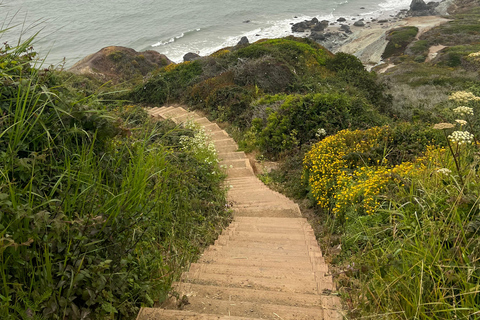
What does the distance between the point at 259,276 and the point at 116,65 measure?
985 inches

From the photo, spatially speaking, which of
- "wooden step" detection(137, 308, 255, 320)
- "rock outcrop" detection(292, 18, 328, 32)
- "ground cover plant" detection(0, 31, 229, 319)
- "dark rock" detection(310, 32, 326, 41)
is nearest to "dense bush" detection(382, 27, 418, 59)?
"dark rock" detection(310, 32, 326, 41)

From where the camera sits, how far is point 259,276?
Result: 151 inches

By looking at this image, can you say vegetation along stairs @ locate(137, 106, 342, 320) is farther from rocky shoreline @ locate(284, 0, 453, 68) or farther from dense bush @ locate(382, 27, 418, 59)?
dense bush @ locate(382, 27, 418, 59)

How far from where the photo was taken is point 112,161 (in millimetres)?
3719

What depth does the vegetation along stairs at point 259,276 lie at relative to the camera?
9.89 feet

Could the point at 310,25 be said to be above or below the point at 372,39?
above

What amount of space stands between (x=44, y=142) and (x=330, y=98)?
344 inches

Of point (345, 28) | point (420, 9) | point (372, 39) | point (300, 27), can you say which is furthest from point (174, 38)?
point (420, 9)

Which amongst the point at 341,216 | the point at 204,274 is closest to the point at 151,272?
the point at 204,274

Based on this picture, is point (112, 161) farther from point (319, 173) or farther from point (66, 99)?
point (319, 173)

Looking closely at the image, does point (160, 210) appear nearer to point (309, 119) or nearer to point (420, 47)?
point (309, 119)

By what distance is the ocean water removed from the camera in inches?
1565

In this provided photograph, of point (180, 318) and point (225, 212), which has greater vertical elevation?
point (180, 318)

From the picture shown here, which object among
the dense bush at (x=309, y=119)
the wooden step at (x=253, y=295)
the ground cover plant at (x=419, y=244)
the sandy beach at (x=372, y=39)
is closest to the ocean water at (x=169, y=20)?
the sandy beach at (x=372, y=39)
